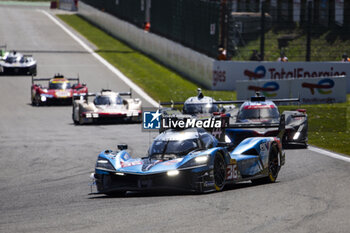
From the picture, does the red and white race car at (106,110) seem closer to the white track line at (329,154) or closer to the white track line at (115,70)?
the white track line at (115,70)

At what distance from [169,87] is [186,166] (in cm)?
2552

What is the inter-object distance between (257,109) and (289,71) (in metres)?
12.7

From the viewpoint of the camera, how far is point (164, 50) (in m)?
46.3

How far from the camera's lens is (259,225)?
373 inches

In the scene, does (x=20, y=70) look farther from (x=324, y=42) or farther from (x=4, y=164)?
(x=4, y=164)

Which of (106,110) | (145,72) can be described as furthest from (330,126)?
(145,72)

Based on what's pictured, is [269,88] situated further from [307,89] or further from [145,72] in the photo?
[145,72]

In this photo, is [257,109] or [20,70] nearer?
[257,109]

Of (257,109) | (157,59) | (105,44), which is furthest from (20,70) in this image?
(257,109)

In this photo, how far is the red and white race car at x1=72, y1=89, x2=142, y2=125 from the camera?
28.7m

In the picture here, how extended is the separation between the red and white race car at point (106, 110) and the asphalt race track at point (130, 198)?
1169mm

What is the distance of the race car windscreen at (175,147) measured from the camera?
13570 millimetres

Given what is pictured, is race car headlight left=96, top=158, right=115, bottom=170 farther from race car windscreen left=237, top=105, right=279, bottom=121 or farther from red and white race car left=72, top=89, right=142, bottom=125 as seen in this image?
red and white race car left=72, top=89, right=142, bottom=125

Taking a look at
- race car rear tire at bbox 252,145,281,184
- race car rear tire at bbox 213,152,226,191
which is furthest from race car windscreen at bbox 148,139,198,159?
race car rear tire at bbox 252,145,281,184
